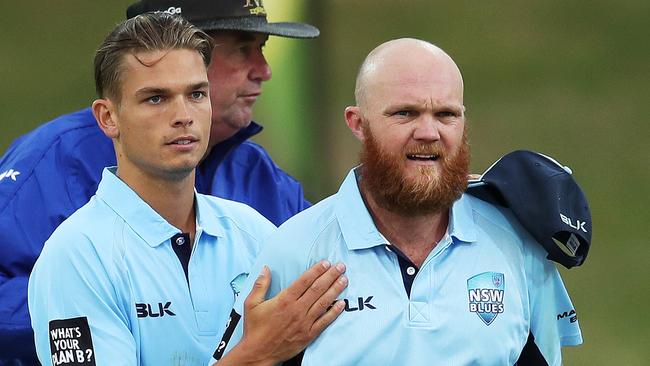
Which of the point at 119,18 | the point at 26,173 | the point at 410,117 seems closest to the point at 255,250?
the point at 410,117

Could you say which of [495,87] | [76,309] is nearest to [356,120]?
[76,309]

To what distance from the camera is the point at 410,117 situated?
116 inches

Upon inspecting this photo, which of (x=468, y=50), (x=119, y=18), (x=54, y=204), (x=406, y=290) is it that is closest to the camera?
(x=406, y=290)

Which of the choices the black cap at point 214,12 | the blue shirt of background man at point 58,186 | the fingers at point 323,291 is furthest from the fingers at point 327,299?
the black cap at point 214,12

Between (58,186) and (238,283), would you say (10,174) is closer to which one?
(58,186)

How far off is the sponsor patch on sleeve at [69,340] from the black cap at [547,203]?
0.91 meters

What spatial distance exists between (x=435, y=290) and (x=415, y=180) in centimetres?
23

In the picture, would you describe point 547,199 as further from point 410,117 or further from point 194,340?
point 194,340

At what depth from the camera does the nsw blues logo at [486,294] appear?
2.92 metres

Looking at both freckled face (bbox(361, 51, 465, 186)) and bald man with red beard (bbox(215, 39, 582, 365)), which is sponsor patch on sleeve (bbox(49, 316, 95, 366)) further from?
freckled face (bbox(361, 51, 465, 186))

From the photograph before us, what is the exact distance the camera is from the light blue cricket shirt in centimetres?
291

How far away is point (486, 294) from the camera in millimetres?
2941

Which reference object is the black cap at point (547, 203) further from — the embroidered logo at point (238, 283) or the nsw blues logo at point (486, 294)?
the embroidered logo at point (238, 283)

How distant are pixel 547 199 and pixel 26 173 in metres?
1.48
